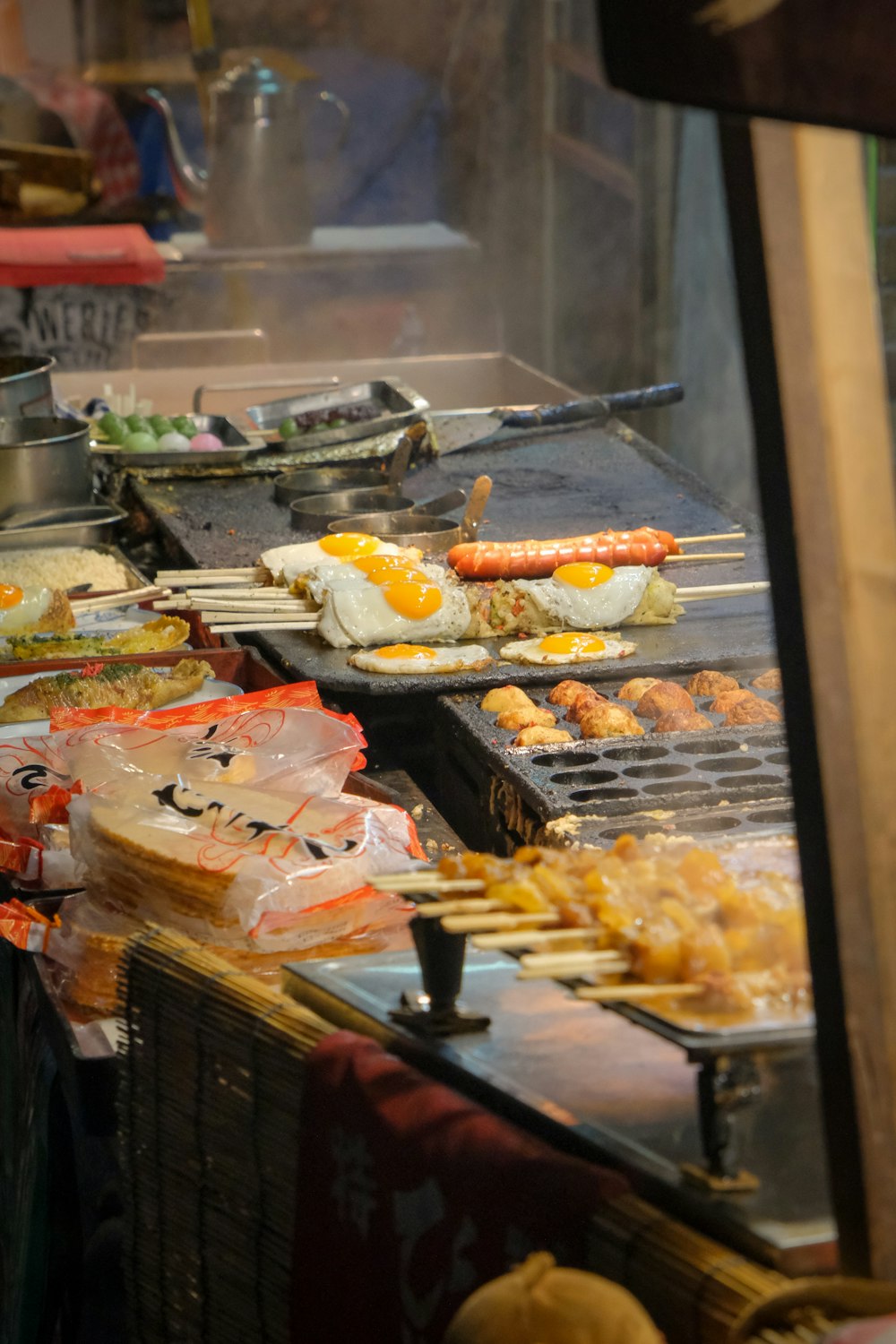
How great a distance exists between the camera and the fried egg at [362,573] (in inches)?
141

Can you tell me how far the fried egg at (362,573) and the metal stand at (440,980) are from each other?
6.75 feet

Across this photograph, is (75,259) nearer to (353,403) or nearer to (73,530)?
(353,403)

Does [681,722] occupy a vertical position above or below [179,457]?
below

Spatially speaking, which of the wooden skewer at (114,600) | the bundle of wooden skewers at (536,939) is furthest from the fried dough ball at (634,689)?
the bundle of wooden skewers at (536,939)

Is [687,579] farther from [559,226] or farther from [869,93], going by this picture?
[559,226]

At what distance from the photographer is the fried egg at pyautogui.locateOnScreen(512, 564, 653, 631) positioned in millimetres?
3566

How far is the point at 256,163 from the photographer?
796 cm

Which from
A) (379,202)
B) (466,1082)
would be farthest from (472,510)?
(379,202)

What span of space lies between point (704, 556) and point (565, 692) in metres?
1.10

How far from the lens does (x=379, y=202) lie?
34.5 ft

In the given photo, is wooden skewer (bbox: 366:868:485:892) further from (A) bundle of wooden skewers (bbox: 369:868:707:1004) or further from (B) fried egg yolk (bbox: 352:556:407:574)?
(B) fried egg yolk (bbox: 352:556:407:574)

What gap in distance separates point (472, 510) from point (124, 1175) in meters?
2.46

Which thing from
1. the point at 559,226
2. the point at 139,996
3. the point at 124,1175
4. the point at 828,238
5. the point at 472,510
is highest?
the point at 559,226

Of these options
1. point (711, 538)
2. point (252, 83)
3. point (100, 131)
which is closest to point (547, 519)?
point (711, 538)
